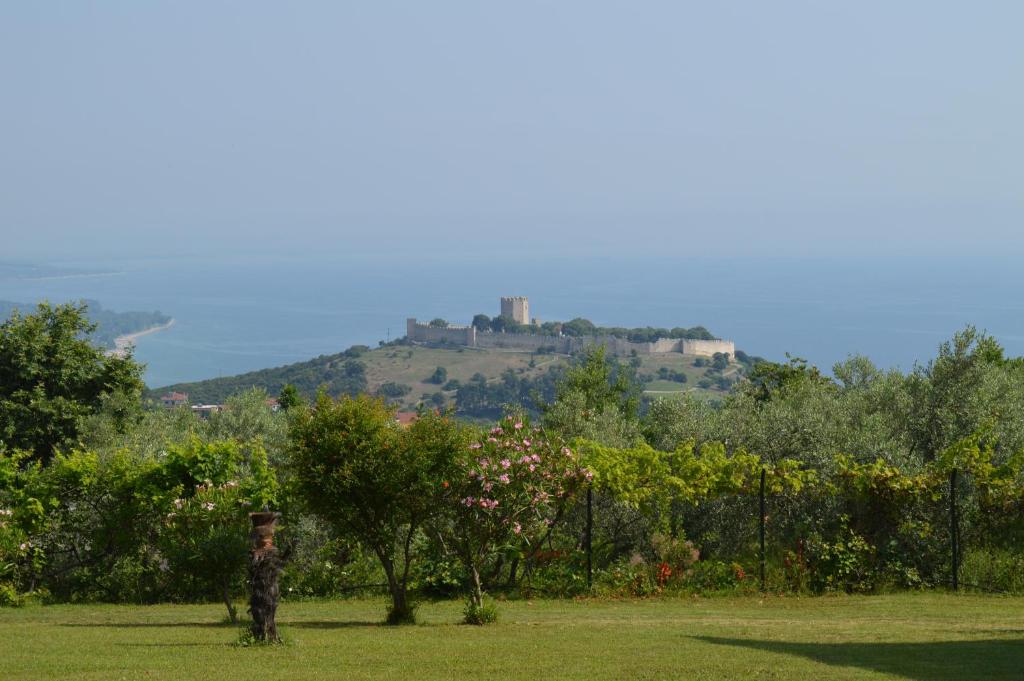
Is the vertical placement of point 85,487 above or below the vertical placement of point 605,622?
above

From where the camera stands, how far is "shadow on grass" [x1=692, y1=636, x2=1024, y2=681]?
9.70 meters

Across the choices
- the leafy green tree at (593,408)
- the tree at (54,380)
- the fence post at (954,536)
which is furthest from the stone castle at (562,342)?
the fence post at (954,536)

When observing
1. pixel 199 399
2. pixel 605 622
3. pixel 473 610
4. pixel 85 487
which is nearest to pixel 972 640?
pixel 605 622

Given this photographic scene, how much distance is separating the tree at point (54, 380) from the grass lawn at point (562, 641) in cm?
1672

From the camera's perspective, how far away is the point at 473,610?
13859mm

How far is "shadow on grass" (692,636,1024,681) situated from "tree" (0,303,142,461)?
24002mm

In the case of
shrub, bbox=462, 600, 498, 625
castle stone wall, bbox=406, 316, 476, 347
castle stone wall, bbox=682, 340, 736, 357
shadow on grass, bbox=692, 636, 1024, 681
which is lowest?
shrub, bbox=462, 600, 498, 625

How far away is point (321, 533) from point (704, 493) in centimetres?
600

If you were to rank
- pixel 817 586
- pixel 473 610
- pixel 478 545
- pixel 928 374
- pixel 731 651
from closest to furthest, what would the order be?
1. pixel 731 651
2. pixel 473 610
3. pixel 478 545
4. pixel 817 586
5. pixel 928 374

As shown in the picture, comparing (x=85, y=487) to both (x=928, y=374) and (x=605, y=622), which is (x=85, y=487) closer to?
(x=605, y=622)

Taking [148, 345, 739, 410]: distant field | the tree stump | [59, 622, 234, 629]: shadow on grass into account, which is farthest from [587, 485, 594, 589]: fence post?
[148, 345, 739, 410]: distant field

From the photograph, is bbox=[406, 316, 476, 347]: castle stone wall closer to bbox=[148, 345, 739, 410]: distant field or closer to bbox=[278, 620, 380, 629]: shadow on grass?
bbox=[148, 345, 739, 410]: distant field

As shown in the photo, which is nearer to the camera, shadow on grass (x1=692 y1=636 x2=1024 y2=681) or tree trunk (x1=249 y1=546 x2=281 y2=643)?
shadow on grass (x1=692 y1=636 x2=1024 y2=681)

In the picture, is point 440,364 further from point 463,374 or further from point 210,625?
point 210,625
